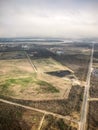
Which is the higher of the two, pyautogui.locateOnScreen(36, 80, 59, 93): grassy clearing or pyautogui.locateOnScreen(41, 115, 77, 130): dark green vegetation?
pyautogui.locateOnScreen(36, 80, 59, 93): grassy clearing

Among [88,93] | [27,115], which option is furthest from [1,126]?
[88,93]

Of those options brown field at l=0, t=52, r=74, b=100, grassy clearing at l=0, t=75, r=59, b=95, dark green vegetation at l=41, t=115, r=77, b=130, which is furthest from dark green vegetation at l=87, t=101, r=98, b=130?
grassy clearing at l=0, t=75, r=59, b=95

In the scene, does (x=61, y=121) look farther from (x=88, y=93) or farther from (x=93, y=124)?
(x=88, y=93)

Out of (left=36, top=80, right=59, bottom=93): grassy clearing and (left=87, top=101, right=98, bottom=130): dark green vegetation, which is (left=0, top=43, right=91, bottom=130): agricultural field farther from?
(left=87, top=101, right=98, bottom=130): dark green vegetation

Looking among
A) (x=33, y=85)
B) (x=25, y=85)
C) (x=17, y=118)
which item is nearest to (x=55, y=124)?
(x=17, y=118)

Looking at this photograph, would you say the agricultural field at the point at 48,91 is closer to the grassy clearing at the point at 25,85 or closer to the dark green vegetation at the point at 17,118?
the grassy clearing at the point at 25,85

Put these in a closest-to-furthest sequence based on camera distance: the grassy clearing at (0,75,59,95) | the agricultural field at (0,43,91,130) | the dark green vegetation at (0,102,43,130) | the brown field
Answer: the dark green vegetation at (0,102,43,130) → the agricultural field at (0,43,91,130) → the brown field → the grassy clearing at (0,75,59,95)
